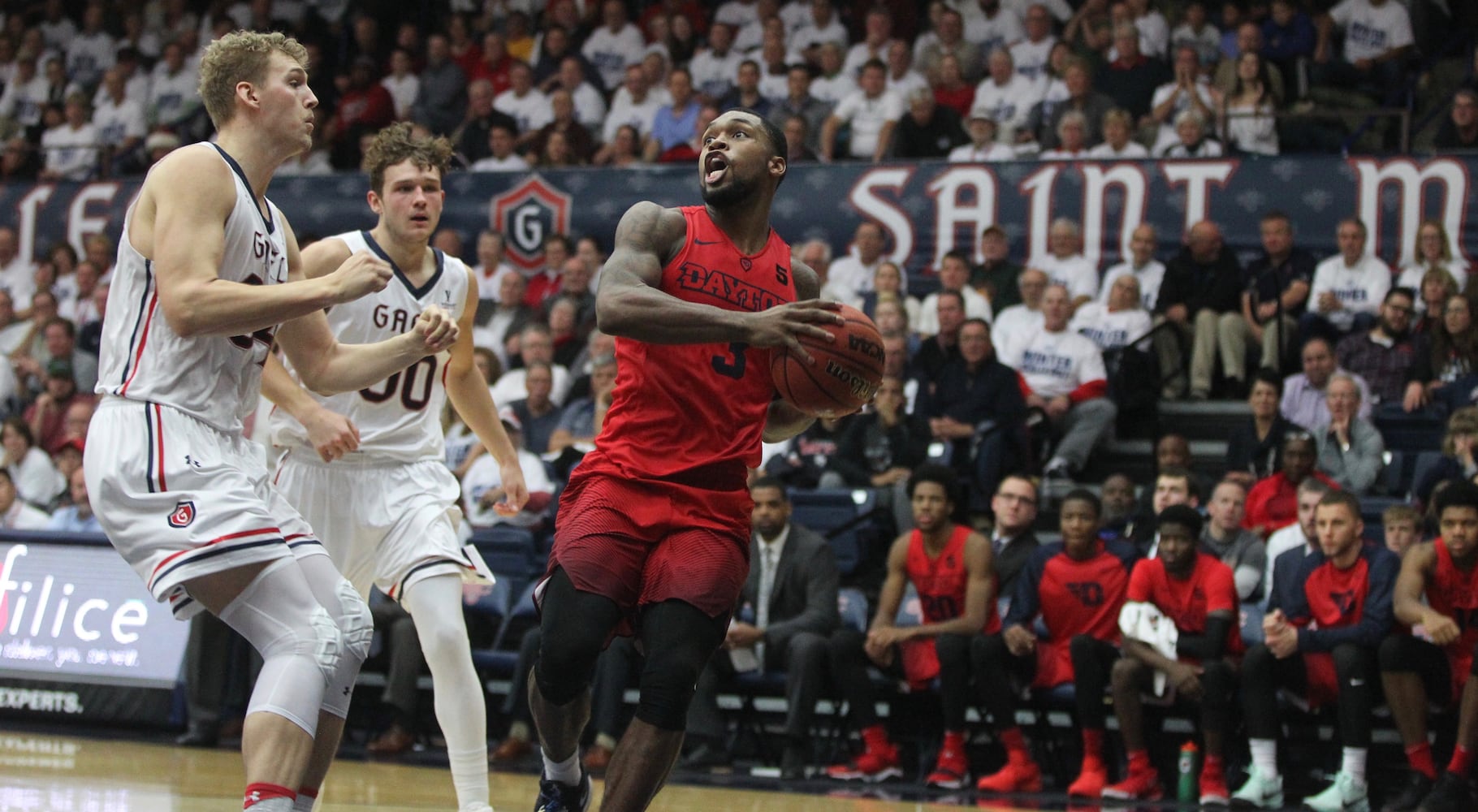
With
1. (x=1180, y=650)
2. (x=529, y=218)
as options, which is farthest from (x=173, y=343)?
(x=529, y=218)

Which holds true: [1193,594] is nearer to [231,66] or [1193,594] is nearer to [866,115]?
[231,66]

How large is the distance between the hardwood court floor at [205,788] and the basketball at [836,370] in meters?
2.71

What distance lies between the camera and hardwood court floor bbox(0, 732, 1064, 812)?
20.4ft

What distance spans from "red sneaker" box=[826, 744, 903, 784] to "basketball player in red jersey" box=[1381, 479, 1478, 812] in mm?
2322

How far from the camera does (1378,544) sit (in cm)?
856

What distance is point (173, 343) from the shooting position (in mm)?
4195

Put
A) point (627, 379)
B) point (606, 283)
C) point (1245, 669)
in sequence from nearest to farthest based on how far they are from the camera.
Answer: point (606, 283), point (627, 379), point (1245, 669)

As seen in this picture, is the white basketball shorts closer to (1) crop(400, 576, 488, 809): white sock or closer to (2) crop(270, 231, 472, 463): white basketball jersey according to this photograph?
(1) crop(400, 576, 488, 809): white sock

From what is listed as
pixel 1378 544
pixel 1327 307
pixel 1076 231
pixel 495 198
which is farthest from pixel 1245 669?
pixel 495 198

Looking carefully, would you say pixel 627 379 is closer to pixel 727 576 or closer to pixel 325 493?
pixel 727 576

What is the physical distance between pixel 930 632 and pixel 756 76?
6.57 meters

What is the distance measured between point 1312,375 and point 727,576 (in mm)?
6684

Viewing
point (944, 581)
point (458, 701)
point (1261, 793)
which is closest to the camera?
point (458, 701)

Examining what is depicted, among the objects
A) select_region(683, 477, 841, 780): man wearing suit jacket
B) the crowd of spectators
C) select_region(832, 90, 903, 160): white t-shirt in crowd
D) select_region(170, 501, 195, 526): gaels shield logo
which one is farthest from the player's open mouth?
select_region(832, 90, 903, 160): white t-shirt in crowd
